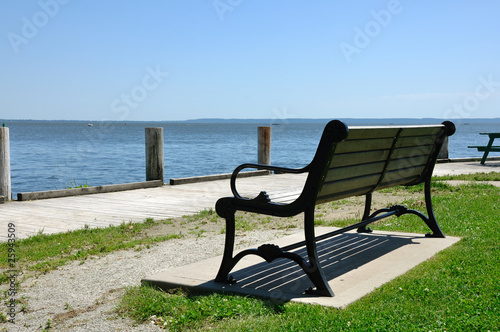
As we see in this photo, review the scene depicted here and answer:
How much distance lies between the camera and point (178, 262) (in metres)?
5.83

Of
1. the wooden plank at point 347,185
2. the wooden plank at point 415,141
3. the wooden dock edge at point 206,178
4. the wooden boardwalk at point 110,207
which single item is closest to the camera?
the wooden plank at point 347,185

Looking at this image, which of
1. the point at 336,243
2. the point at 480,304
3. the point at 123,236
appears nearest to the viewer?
the point at 480,304

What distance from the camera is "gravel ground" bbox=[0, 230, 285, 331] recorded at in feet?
13.1

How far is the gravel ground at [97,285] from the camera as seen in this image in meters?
3.99

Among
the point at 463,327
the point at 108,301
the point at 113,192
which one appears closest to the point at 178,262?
the point at 108,301

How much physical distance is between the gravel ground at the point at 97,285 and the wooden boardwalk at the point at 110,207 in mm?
1315

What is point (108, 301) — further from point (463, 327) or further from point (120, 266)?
point (463, 327)

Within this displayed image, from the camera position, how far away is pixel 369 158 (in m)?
4.96

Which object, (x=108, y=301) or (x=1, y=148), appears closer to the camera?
(x=108, y=301)

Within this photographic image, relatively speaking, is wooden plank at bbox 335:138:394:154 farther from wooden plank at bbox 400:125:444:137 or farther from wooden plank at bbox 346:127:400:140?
wooden plank at bbox 400:125:444:137

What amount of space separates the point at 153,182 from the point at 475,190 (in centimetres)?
683

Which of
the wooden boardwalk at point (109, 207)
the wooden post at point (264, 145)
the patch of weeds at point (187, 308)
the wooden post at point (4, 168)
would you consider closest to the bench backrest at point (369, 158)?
the patch of weeds at point (187, 308)

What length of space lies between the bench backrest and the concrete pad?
652 millimetres

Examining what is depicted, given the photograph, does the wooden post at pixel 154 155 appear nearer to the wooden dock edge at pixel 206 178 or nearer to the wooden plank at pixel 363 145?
the wooden dock edge at pixel 206 178
